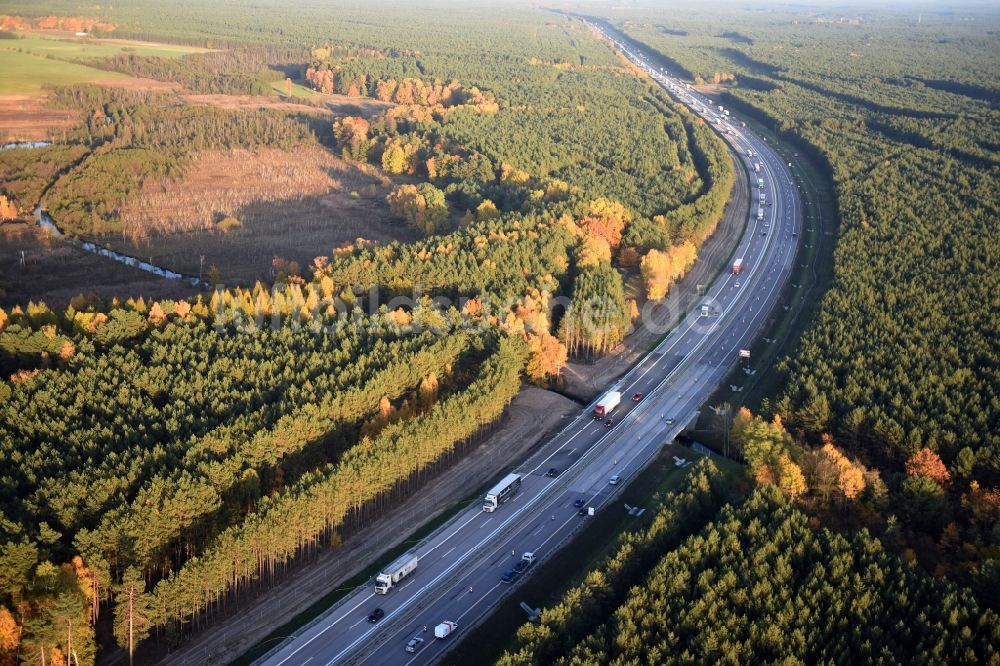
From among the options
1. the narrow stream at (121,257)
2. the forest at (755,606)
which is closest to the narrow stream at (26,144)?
the narrow stream at (121,257)

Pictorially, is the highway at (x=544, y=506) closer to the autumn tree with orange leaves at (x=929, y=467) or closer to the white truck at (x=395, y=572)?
the white truck at (x=395, y=572)

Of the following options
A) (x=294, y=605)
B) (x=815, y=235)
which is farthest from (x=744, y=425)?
(x=815, y=235)

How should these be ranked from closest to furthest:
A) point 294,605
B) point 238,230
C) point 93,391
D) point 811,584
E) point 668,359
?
1. point 811,584
2. point 294,605
3. point 93,391
4. point 668,359
5. point 238,230

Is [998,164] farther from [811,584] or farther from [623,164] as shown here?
[811,584]

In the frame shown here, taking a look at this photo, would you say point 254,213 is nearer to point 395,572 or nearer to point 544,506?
point 544,506

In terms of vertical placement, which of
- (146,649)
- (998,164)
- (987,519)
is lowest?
(146,649)

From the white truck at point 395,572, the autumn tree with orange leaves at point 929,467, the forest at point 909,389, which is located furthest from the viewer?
the autumn tree with orange leaves at point 929,467

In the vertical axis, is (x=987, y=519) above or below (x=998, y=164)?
below
